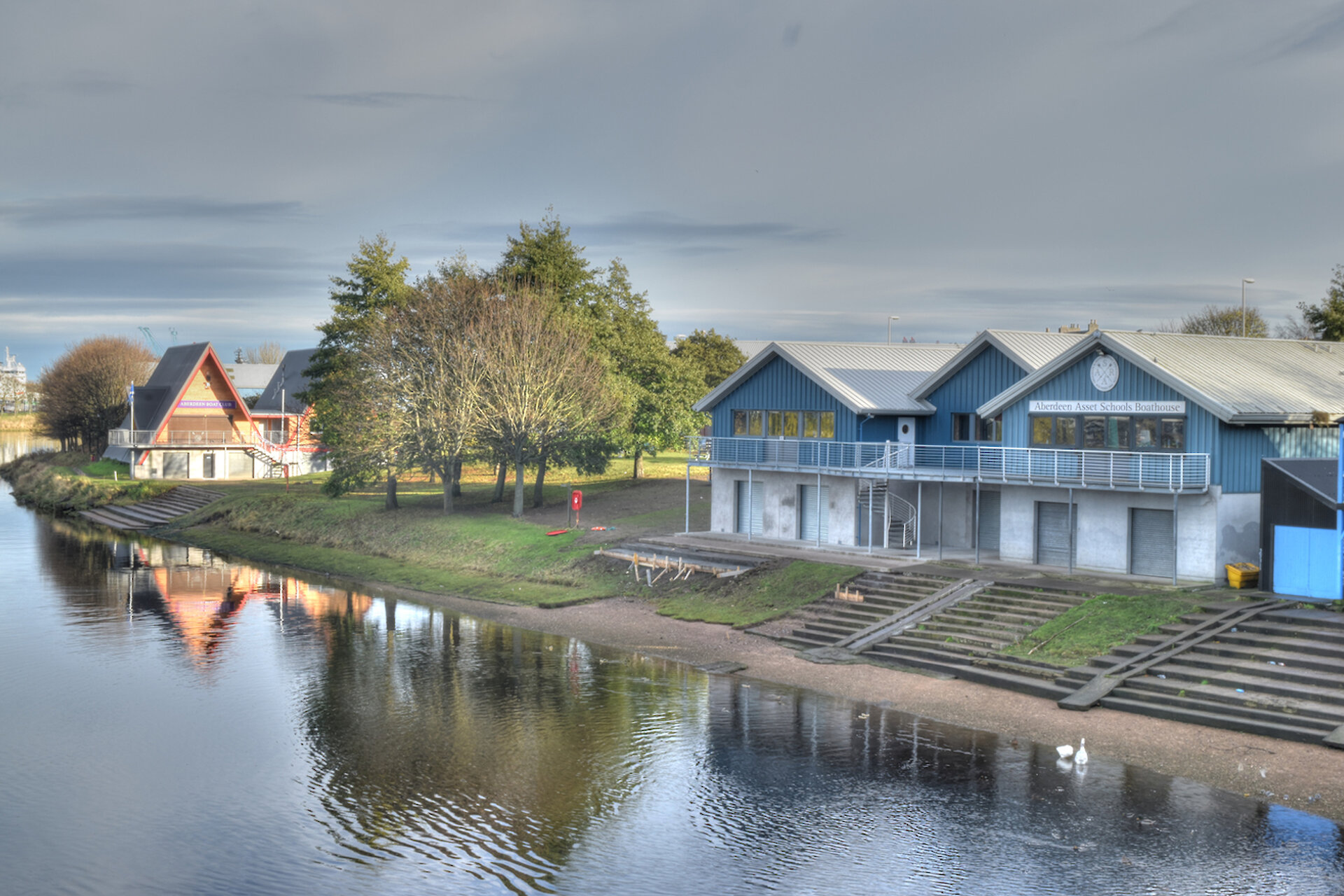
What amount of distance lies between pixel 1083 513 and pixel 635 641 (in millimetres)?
14939

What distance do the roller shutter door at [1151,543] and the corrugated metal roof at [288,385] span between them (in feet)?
250

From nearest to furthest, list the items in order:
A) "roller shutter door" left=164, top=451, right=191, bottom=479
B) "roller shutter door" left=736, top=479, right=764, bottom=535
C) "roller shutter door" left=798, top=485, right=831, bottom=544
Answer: "roller shutter door" left=798, top=485, right=831, bottom=544 → "roller shutter door" left=736, top=479, right=764, bottom=535 → "roller shutter door" left=164, top=451, right=191, bottom=479

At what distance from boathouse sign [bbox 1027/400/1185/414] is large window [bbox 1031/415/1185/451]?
241 millimetres

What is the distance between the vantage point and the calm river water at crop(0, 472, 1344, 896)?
1705 cm

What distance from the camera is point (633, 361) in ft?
209

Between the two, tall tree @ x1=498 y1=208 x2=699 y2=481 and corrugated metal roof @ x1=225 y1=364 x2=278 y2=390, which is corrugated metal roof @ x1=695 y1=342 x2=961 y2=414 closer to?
tall tree @ x1=498 y1=208 x2=699 y2=481

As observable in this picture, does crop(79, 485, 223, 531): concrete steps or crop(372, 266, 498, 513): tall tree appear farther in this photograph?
crop(79, 485, 223, 531): concrete steps

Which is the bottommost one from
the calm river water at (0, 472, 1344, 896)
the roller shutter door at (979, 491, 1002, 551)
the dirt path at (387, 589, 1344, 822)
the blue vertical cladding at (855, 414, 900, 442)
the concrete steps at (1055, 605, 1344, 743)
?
the calm river water at (0, 472, 1344, 896)

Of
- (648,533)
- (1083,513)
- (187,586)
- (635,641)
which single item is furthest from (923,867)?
(187,586)

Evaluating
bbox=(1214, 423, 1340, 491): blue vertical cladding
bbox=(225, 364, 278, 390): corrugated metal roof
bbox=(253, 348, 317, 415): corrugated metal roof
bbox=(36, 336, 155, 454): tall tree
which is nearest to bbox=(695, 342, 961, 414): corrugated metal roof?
bbox=(1214, 423, 1340, 491): blue vertical cladding

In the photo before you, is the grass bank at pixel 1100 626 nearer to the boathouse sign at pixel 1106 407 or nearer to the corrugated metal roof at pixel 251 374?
the boathouse sign at pixel 1106 407

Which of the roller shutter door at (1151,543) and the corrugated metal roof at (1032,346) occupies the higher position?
the corrugated metal roof at (1032,346)

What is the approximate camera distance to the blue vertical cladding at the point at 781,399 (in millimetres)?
42312

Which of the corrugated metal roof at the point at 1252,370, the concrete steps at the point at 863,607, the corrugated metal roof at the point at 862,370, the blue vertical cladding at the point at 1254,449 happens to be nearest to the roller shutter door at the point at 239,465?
the corrugated metal roof at the point at 862,370
